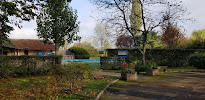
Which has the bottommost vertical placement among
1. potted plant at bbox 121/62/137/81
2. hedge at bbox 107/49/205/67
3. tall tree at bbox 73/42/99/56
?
potted plant at bbox 121/62/137/81

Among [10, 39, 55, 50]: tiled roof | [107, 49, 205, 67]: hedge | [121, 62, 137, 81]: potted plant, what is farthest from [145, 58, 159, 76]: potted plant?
[10, 39, 55, 50]: tiled roof

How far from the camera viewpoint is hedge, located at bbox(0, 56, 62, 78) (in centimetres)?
1144

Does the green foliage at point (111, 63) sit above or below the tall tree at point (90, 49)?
below

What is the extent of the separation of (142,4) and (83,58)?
82.1ft

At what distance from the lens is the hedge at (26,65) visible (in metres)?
11.4

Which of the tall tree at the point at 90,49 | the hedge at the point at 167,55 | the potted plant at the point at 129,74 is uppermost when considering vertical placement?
the tall tree at the point at 90,49

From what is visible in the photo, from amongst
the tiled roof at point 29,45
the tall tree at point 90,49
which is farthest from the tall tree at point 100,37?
the tiled roof at point 29,45

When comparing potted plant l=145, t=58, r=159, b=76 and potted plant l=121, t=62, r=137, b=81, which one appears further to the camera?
potted plant l=145, t=58, r=159, b=76

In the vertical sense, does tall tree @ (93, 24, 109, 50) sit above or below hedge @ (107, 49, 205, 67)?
above

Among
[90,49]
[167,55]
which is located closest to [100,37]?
[90,49]

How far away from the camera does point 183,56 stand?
65.4 ft

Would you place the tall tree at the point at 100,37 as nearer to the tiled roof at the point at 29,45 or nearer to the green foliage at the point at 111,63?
the tiled roof at the point at 29,45

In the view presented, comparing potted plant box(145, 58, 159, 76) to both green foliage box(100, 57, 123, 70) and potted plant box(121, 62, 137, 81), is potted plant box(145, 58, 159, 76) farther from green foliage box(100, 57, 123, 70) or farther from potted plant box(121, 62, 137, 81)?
green foliage box(100, 57, 123, 70)

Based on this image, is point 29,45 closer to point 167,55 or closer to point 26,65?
point 26,65
